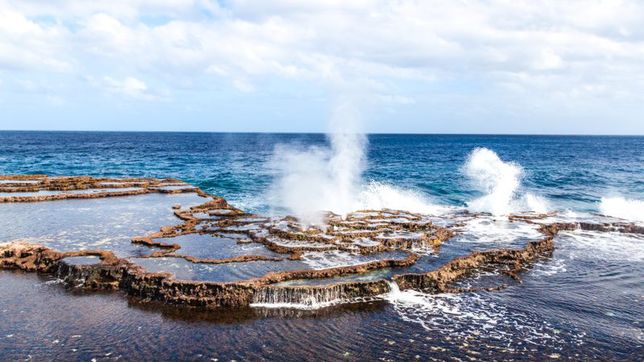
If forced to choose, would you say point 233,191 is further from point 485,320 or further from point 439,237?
point 485,320

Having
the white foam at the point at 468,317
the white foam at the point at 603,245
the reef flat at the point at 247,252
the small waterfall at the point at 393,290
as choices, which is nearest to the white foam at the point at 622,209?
the reef flat at the point at 247,252

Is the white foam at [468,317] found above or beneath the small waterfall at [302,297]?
beneath

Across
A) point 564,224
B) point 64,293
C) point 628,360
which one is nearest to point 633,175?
point 564,224

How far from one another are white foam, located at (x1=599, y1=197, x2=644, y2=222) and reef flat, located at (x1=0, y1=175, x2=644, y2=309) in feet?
22.2

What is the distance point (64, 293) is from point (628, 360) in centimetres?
2040

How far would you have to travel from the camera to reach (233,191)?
5062cm

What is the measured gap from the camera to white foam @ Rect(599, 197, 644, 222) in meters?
38.5

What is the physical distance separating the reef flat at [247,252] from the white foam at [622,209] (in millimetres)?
6752

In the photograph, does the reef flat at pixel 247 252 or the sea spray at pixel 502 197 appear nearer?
the reef flat at pixel 247 252

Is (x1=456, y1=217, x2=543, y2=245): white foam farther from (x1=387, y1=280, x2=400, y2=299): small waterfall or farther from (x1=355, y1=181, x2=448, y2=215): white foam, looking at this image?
(x1=387, y1=280, x2=400, y2=299): small waterfall

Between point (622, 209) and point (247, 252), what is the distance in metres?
36.3

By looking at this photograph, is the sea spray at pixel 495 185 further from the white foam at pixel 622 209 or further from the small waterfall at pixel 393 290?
the small waterfall at pixel 393 290

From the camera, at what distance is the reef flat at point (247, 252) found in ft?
58.5

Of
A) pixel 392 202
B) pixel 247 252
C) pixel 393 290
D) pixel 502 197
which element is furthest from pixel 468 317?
pixel 502 197
